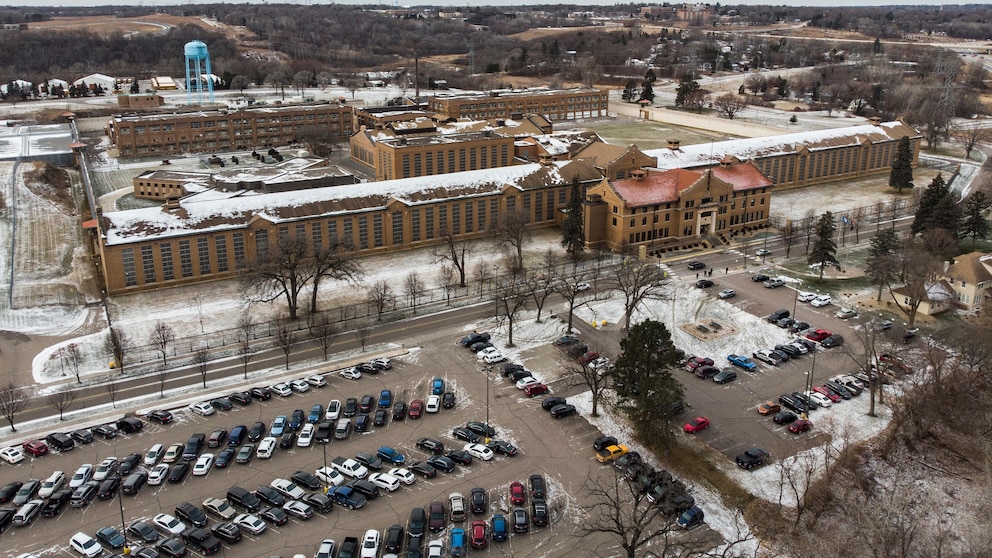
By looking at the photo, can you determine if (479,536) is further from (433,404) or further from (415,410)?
(433,404)

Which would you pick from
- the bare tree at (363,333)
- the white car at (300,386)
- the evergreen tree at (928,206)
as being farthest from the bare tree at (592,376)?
the evergreen tree at (928,206)

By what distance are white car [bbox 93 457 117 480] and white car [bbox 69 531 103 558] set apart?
13.9 ft

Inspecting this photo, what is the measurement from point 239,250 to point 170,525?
3271 centimetres

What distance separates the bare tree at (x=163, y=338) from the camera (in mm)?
45787

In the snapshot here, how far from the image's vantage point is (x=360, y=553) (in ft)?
98.3

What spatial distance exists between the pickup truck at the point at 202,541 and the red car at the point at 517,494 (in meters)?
12.1

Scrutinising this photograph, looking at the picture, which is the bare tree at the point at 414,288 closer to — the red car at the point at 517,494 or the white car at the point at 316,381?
the white car at the point at 316,381

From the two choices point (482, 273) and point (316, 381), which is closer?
point (316, 381)

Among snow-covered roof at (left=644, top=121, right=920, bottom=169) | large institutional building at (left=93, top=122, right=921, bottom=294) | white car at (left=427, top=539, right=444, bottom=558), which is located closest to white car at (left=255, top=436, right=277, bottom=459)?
white car at (left=427, top=539, right=444, bottom=558)

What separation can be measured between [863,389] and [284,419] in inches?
1248

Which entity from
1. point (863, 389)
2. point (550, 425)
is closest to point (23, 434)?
point (550, 425)

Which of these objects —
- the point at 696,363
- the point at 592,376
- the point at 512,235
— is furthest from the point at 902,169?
the point at 592,376

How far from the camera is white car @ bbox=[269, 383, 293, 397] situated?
139 feet

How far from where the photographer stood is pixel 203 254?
59.4 m
